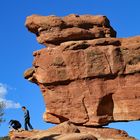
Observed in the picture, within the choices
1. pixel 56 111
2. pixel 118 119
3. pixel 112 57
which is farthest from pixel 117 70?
pixel 56 111

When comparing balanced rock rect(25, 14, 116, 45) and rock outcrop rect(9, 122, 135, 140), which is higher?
balanced rock rect(25, 14, 116, 45)

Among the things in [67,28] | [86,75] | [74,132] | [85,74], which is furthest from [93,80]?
[74,132]

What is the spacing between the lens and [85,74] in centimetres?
4375

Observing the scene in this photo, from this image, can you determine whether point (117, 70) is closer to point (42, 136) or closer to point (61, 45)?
point (61, 45)

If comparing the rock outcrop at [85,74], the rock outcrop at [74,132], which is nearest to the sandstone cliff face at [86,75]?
the rock outcrop at [85,74]

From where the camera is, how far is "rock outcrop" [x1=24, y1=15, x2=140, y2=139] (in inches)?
1706

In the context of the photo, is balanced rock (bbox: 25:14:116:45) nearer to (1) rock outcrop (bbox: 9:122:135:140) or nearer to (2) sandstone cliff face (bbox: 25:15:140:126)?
(2) sandstone cliff face (bbox: 25:15:140:126)

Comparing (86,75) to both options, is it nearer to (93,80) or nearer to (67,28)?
(93,80)

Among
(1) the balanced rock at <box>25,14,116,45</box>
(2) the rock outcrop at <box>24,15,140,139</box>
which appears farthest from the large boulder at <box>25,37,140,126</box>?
(1) the balanced rock at <box>25,14,116,45</box>

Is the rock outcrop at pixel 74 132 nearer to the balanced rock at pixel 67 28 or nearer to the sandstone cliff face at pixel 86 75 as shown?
the sandstone cliff face at pixel 86 75

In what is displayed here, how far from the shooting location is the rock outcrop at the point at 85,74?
43344 mm

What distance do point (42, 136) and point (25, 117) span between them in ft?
37.4

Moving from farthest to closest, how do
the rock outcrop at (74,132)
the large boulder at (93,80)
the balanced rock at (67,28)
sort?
the balanced rock at (67,28)
the large boulder at (93,80)
the rock outcrop at (74,132)

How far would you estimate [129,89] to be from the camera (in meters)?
43.1
